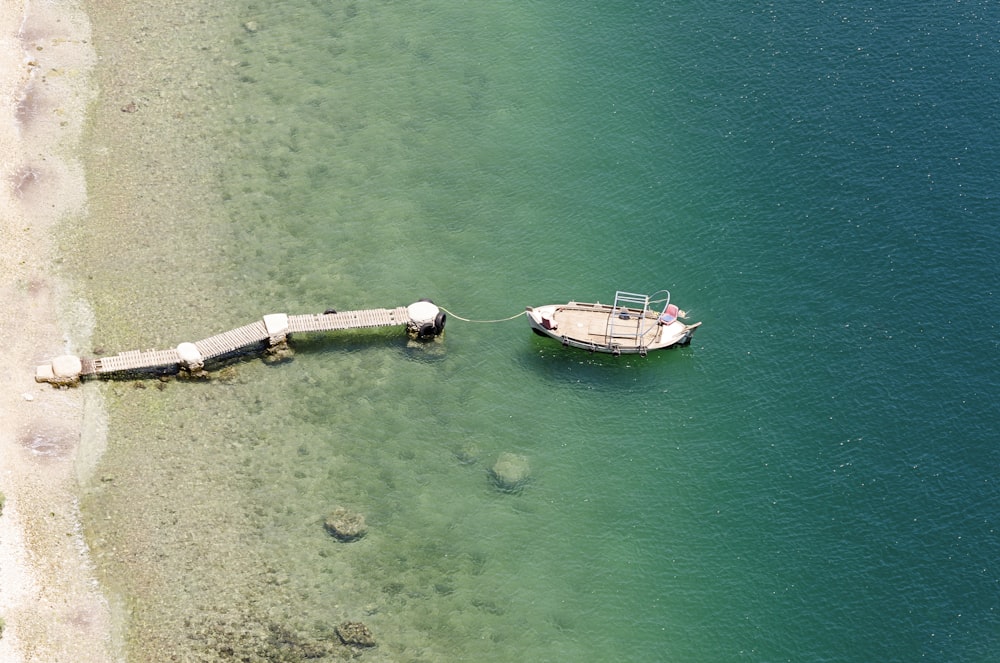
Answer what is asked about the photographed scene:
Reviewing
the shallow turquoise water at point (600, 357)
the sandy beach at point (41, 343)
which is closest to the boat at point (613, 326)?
the shallow turquoise water at point (600, 357)

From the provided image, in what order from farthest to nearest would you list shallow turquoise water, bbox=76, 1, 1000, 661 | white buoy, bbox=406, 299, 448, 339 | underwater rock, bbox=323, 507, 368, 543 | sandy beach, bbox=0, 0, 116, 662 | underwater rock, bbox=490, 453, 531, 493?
white buoy, bbox=406, 299, 448, 339 → underwater rock, bbox=490, 453, 531, 493 → underwater rock, bbox=323, 507, 368, 543 → shallow turquoise water, bbox=76, 1, 1000, 661 → sandy beach, bbox=0, 0, 116, 662

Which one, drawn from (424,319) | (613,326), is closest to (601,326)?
(613,326)

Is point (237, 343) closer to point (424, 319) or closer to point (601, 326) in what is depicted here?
point (424, 319)

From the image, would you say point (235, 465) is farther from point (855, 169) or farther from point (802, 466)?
point (855, 169)

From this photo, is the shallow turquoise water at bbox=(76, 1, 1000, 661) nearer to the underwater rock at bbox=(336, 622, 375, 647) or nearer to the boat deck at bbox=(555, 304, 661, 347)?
the underwater rock at bbox=(336, 622, 375, 647)

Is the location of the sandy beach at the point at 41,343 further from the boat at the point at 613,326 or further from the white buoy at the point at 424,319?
the boat at the point at 613,326

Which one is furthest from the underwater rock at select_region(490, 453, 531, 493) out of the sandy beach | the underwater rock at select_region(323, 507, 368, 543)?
the sandy beach
